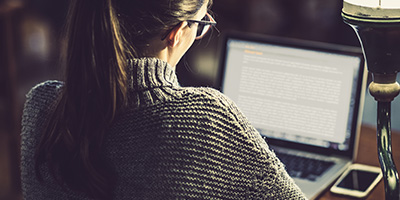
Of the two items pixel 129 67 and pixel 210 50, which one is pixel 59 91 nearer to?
pixel 129 67

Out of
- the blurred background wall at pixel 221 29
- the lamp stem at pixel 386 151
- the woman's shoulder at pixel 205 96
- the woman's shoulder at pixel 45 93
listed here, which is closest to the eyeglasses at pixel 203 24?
the woman's shoulder at pixel 205 96

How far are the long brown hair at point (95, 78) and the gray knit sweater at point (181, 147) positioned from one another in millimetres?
29

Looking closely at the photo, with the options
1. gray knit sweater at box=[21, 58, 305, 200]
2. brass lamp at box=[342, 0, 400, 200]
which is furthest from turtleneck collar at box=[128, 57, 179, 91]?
brass lamp at box=[342, 0, 400, 200]

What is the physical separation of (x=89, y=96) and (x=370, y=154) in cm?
95

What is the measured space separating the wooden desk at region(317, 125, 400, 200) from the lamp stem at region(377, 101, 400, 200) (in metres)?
0.37

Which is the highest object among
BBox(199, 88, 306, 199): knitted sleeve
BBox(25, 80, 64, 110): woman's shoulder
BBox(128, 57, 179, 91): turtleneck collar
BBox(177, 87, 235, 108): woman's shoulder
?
BBox(128, 57, 179, 91): turtleneck collar

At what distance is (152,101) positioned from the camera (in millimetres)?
1038

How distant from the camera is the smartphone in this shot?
1.45 meters

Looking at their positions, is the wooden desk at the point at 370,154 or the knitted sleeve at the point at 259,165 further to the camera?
the wooden desk at the point at 370,154

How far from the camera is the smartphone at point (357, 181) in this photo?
1454 mm

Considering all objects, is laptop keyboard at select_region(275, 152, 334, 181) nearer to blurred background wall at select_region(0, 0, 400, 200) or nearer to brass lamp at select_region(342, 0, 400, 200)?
brass lamp at select_region(342, 0, 400, 200)

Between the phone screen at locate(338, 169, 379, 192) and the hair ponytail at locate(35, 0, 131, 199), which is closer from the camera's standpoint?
the hair ponytail at locate(35, 0, 131, 199)

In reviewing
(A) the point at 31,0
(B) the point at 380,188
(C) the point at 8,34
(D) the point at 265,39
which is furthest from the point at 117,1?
(A) the point at 31,0

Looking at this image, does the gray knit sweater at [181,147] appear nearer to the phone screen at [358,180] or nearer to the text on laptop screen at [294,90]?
the phone screen at [358,180]
